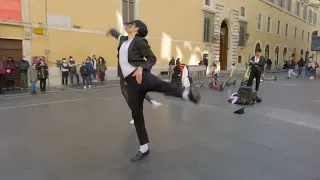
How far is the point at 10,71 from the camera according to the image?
42.7 feet

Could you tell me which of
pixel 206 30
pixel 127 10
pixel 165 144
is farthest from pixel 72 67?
pixel 206 30

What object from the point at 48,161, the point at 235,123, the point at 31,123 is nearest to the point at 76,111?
the point at 31,123

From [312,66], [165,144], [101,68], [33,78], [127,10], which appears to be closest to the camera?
[165,144]

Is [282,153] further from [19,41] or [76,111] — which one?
[19,41]

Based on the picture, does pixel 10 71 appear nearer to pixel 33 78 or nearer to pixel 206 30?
pixel 33 78

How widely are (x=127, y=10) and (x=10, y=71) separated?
28.5 feet

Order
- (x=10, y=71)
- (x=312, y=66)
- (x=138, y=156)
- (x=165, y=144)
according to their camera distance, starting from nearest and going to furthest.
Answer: (x=138, y=156), (x=165, y=144), (x=10, y=71), (x=312, y=66)

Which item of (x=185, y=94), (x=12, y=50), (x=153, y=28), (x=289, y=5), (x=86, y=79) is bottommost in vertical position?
(x=86, y=79)

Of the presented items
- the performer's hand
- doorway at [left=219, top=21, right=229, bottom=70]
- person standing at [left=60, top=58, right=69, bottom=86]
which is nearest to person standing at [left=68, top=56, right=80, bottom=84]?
person standing at [left=60, top=58, right=69, bottom=86]

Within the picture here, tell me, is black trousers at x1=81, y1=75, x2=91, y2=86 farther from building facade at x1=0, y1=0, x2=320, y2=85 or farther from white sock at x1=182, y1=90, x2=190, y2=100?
white sock at x1=182, y1=90, x2=190, y2=100

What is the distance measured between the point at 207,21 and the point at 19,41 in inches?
670

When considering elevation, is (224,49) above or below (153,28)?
below

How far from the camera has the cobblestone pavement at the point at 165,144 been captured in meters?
3.55

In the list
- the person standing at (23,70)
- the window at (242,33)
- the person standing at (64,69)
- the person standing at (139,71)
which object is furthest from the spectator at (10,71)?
the window at (242,33)
